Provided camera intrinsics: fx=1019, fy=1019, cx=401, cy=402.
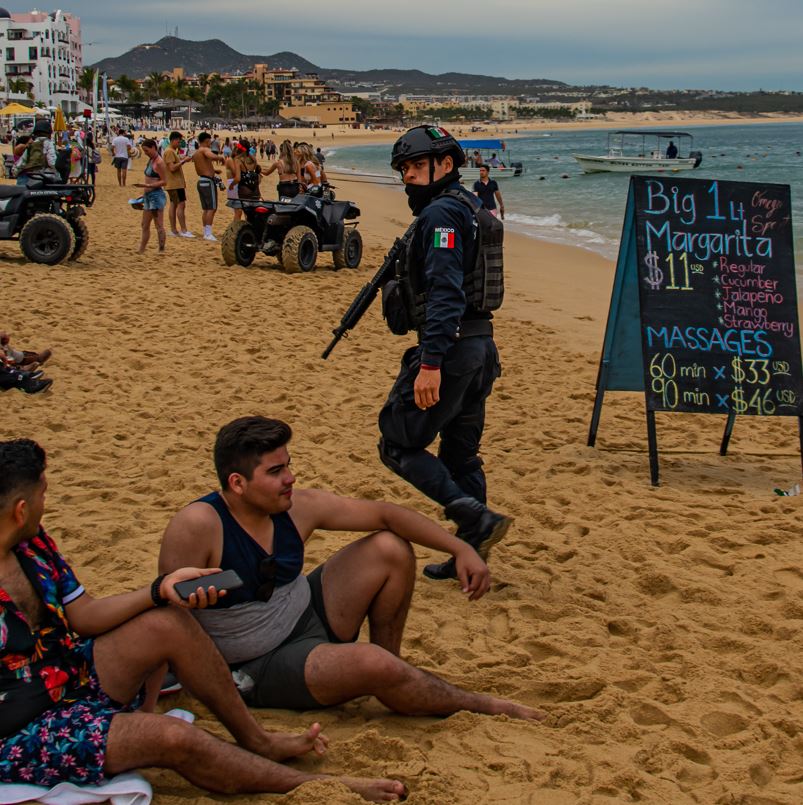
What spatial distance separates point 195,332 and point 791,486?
5.08 metres

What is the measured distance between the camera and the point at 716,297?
5660mm

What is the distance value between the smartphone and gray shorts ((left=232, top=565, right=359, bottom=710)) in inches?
20.6

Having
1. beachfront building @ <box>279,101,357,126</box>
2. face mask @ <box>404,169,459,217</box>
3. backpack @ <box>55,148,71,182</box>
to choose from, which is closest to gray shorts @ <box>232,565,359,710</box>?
face mask @ <box>404,169,459,217</box>

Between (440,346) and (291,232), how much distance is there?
8.37 m

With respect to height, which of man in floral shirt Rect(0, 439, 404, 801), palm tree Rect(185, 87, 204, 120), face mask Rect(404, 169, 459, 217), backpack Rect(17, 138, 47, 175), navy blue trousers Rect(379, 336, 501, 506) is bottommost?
man in floral shirt Rect(0, 439, 404, 801)

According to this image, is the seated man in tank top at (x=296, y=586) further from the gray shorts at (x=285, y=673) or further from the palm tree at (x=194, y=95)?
the palm tree at (x=194, y=95)

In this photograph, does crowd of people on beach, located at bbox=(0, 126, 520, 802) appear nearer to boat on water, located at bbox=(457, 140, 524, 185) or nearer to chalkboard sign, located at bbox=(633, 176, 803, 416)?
chalkboard sign, located at bbox=(633, 176, 803, 416)

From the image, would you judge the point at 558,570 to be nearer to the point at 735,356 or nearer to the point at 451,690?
the point at 451,690

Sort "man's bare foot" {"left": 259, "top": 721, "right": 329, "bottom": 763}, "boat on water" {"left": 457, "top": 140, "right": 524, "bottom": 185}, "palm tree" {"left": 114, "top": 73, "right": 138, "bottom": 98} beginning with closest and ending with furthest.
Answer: "man's bare foot" {"left": 259, "top": 721, "right": 329, "bottom": 763}, "boat on water" {"left": 457, "top": 140, "right": 524, "bottom": 185}, "palm tree" {"left": 114, "top": 73, "right": 138, "bottom": 98}

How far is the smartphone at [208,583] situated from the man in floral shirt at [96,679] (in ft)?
0.06

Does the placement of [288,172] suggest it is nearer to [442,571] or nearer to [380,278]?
[380,278]

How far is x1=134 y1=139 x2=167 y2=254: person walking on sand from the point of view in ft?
41.2

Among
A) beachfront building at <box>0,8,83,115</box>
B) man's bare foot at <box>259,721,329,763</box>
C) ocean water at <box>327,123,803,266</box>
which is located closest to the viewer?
man's bare foot at <box>259,721,329,763</box>

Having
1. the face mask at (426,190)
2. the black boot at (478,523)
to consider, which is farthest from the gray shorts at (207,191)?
the black boot at (478,523)
